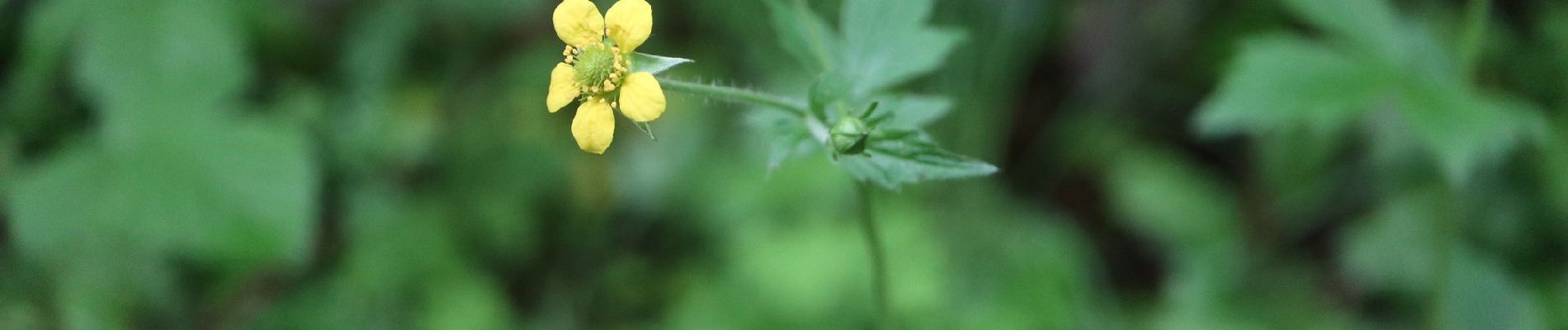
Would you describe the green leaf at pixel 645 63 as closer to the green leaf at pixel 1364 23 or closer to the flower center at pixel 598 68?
the flower center at pixel 598 68

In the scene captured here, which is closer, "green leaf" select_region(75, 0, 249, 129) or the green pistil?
the green pistil

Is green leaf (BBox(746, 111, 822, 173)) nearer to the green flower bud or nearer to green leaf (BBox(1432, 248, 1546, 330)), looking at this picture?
the green flower bud

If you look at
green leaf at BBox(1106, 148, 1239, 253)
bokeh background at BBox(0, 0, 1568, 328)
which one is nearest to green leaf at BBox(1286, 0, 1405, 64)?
bokeh background at BBox(0, 0, 1568, 328)

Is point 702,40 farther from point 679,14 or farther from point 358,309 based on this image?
point 358,309

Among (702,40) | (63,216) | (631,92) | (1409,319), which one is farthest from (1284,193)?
(63,216)

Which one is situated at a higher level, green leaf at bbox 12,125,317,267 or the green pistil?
the green pistil

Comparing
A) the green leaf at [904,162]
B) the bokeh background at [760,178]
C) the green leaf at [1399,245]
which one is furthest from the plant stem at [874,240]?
the green leaf at [1399,245]
